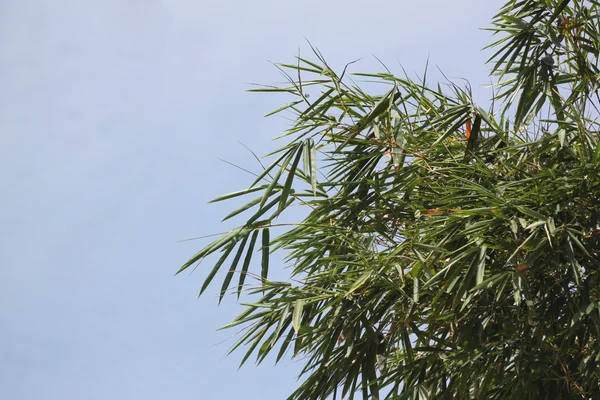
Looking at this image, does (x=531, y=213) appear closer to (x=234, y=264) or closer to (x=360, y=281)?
(x=360, y=281)

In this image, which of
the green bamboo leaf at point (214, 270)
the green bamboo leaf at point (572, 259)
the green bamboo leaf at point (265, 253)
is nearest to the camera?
the green bamboo leaf at point (572, 259)

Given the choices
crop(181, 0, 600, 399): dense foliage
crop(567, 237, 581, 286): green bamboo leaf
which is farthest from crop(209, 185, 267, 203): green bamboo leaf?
crop(567, 237, 581, 286): green bamboo leaf

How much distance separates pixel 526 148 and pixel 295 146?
1.18m

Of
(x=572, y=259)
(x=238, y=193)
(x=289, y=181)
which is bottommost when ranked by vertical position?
(x=572, y=259)

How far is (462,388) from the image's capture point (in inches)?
174

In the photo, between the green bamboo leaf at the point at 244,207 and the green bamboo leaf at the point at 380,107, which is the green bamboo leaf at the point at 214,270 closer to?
the green bamboo leaf at the point at 244,207

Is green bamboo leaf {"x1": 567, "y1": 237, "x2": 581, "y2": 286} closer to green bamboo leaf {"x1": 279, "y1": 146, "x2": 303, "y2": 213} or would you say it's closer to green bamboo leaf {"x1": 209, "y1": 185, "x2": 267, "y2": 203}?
green bamboo leaf {"x1": 279, "y1": 146, "x2": 303, "y2": 213}

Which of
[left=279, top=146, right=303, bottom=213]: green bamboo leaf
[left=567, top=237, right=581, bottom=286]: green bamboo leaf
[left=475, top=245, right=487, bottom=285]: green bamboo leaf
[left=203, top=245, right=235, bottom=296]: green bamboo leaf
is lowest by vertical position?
[left=567, top=237, right=581, bottom=286]: green bamboo leaf

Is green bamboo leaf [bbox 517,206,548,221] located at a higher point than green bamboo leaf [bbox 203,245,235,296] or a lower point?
lower

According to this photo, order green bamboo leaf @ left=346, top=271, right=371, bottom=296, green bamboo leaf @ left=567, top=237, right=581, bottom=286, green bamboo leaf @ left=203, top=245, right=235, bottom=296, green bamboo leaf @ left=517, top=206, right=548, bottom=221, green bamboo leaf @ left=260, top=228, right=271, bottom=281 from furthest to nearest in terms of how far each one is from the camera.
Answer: green bamboo leaf @ left=260, top=228, right=271, bottom=281, green bamboo leaf @ left=203, top=245, right=235, bottom=296, green bamboo leaf @ left=346, top=271, right=371, bottom=296, green bamboo leaf @ left=517, top=206, right=548, bottom=221, green bamboo leaf @ left=567, top=237, right=581, bottom=286

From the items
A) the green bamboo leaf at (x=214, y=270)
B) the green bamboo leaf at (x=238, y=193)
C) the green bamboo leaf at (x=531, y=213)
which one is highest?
Result: the green bamboo leaf at (x=238, y=193)

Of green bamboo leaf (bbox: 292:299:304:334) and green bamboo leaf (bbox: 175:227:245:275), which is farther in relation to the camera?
green bamboo leaf (bbox: 175:227:245:275)

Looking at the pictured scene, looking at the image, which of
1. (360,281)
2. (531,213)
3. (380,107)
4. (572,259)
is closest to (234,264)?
(360,281)

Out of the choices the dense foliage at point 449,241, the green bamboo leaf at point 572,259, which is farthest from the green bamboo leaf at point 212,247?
the green bamboo leaf at point 572,259
